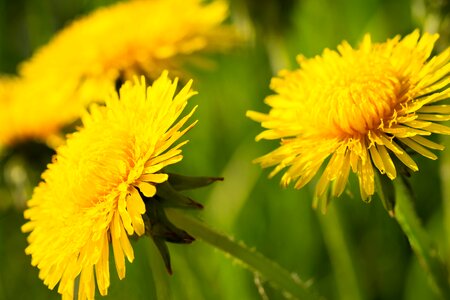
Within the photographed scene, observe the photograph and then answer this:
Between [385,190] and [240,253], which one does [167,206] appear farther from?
[385,190]

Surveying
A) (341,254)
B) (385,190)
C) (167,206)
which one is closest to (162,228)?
(167,206)

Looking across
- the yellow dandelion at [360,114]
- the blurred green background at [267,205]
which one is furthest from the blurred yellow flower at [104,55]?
the yellow dandelion at [360,114]

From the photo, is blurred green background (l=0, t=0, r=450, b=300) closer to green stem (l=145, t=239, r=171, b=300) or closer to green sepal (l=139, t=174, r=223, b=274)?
green stem (l=145, t=239, r=171, b=300)

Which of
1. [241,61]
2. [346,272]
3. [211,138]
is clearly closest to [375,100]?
[346,272]

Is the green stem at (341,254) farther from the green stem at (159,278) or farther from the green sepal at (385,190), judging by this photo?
the green sepal at (385,190)

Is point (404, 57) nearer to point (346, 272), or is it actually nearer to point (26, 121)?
point (346, 272)
